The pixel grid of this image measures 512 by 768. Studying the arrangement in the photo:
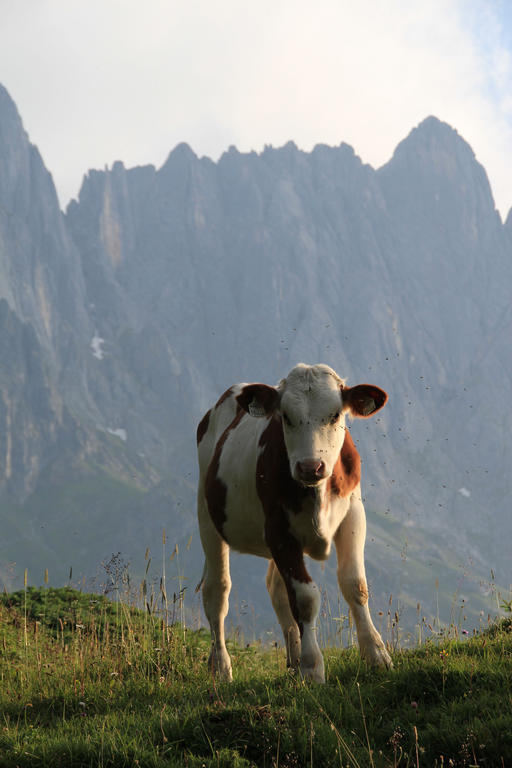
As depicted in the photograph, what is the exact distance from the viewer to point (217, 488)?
8.08 m

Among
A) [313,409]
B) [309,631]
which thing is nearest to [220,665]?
[309,631]

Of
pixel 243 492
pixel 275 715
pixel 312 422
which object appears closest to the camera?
pixel 275 715

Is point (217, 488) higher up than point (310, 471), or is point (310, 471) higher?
point (217, 488)

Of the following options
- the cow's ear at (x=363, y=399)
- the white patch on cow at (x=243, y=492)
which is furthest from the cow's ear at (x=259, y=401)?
the cow's ear at (x=363, y=399)

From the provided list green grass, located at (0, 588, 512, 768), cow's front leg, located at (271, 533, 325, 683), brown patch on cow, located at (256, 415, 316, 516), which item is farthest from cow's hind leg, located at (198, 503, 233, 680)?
cow's front leg, located at (271, 533, 325, 683)

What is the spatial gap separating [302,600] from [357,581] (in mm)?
647

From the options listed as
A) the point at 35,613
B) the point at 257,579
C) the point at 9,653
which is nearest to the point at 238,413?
the point at 9,653

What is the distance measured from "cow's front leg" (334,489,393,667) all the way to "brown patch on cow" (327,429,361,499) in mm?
206

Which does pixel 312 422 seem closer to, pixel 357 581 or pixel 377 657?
pixel 357 581

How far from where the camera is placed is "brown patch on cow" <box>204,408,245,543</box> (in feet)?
26.1

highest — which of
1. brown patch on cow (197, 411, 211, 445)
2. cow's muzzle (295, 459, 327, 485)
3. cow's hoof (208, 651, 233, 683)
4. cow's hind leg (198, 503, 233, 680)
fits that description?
brown patch on cow (197, 411, 211, 445)

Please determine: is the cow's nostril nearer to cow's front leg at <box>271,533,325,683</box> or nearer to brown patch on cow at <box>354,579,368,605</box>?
cow's front leg at <box>271,533,325,683</box>

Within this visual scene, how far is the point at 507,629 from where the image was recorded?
25.4 ft

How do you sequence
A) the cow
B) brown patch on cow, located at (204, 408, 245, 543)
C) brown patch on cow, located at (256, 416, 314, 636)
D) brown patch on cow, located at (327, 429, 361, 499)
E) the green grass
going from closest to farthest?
the green grass < the cow < brown patch on cow, located at (256, 416, 314, 636) < brown patch on cow, located at (327, 429, 361, 499) < brown patch on cow, located at (204, 408, 245, 543)
